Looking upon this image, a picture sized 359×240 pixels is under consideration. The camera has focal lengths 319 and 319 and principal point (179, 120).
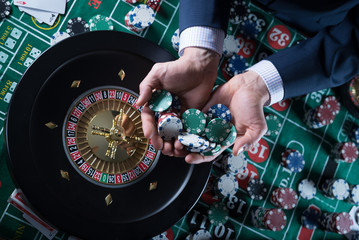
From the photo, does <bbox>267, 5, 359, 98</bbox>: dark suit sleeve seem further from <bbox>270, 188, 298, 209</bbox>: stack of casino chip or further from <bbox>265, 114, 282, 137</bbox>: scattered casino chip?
<bbox>270, 188, 298, 209</bbox>: stack of casino chip

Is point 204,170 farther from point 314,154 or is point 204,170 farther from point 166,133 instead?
point 314,154

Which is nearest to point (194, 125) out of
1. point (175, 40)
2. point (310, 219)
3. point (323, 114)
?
point (175, 40)

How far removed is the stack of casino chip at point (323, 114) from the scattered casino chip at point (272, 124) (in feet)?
1.07

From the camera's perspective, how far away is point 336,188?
2926mm

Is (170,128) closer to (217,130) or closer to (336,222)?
(217,130)

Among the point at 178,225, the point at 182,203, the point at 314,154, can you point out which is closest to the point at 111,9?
the point at 182,203

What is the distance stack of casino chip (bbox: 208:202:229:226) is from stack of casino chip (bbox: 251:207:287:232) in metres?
0.26

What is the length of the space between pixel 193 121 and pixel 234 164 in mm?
732

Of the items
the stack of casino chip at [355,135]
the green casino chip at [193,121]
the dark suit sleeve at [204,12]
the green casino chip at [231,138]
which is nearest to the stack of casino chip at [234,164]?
the green casino chip at [231,138]

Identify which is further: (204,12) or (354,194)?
(354,194)

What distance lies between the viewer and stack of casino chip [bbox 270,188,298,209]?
2795 millimetres

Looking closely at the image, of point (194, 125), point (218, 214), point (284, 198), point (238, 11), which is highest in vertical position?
point (238, 11)

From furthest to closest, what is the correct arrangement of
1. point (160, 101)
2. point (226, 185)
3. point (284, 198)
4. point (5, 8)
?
point (284, 198)
point (226, 185)
point (5, 8)
point (160, 101)

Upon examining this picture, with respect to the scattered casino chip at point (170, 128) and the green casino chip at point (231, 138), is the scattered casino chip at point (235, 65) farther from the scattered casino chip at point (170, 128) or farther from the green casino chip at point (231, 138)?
the scattered casino chip at point (170, 128)
